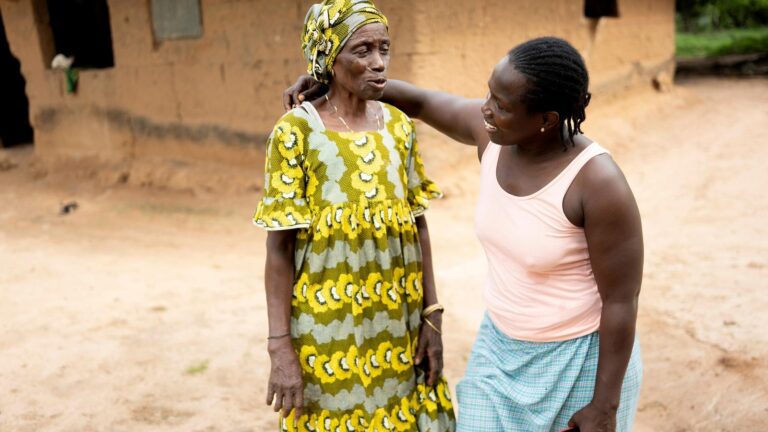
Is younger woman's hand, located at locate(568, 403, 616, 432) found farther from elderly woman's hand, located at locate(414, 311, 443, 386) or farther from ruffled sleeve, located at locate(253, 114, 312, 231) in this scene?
ruffled sleeve, located at locate(253, 114, 312, 231)

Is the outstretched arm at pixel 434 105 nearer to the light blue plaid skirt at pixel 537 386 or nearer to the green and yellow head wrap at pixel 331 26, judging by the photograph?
the green and yellow head wrap at pixel 331 26

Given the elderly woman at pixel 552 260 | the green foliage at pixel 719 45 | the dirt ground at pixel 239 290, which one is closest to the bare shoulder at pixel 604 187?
the elderly woman at pixel 552 260

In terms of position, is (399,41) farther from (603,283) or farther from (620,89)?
(603,283)

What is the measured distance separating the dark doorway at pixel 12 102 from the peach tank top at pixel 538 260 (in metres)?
10.3

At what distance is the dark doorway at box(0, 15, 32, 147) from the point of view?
10.6 meters

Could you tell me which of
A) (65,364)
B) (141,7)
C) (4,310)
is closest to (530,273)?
(65,364)

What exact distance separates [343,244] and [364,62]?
1.59 feet

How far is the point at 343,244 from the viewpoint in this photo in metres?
1.92

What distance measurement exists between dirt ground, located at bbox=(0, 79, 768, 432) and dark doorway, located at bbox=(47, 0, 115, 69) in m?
2.09

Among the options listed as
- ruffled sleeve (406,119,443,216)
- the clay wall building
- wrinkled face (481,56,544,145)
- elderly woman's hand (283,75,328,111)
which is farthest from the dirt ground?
wrinkled face (481,56,544,145)

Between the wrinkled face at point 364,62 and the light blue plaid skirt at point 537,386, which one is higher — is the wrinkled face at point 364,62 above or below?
above

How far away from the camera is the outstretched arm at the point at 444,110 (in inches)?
81.0

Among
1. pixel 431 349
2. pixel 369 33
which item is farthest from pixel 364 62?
pixel 431 349

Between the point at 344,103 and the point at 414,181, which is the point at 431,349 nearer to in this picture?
the point at 414,181
